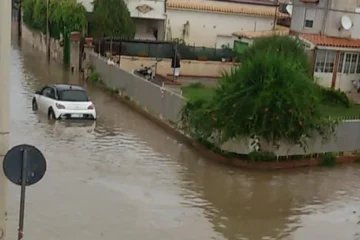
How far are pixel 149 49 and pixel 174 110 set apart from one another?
644 inches

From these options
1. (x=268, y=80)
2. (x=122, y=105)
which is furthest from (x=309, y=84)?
(x=122, y=105)

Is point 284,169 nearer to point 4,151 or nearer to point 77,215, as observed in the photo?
point 77,215

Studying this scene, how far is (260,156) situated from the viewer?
1789 centimetres

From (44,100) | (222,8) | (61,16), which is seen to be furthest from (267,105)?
(222,8)

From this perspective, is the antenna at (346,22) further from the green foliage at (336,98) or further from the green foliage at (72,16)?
the green foliage at (72,16)

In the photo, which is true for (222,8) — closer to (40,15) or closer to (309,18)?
(309,18)

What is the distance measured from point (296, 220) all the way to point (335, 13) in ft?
79.3

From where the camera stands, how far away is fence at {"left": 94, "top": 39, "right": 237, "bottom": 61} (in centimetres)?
3744

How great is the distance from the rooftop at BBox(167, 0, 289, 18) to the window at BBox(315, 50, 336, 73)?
12.1m

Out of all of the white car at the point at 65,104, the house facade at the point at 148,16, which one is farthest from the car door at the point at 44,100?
the house facade at the point at 148,16

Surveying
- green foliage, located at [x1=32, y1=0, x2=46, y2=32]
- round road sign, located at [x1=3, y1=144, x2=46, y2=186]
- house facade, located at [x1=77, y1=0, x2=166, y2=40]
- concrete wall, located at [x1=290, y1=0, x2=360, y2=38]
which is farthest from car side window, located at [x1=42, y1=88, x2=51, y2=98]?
green foliage, located at [x1=32, y1=0, x2=46, y2=32]

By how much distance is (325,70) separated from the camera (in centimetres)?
3506

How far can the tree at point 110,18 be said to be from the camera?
39.2 meters

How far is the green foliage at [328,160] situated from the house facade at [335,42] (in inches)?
606
